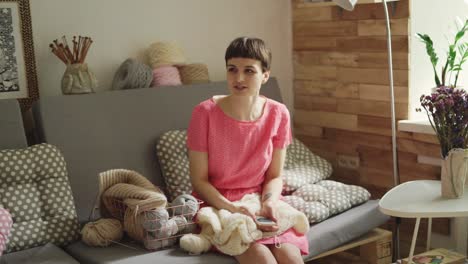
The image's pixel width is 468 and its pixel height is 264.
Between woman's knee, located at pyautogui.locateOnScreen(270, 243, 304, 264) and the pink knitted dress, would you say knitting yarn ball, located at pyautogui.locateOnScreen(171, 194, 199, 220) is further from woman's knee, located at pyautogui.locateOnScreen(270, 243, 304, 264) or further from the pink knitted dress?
woman's knee, located at pyautogui.locateOnScreen(270, 243, 304, 264)

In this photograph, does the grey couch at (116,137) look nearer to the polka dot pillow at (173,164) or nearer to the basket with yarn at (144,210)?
the polka dot pillow at (173,164)

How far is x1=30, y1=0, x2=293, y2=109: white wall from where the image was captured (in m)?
2.71

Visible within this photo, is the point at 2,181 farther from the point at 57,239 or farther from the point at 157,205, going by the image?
the point at 157,205

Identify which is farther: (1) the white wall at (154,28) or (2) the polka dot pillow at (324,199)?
(1) the white wall at (154,28)

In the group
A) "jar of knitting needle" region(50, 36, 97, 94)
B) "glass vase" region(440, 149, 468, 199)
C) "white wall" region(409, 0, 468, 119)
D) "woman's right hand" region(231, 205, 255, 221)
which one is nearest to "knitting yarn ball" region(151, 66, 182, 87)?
"jar of knitting needle" region(50, 36, 97, 94)

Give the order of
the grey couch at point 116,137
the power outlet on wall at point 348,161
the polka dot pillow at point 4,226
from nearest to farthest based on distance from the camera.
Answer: the polka dot pillow at point 4,226, the grey couch at point 116,137, the power outlet on wall at point 348,161

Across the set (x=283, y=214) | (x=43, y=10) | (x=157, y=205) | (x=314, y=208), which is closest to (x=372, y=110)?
(x=314, y=208)

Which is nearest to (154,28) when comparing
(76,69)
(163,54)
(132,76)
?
(163,54)

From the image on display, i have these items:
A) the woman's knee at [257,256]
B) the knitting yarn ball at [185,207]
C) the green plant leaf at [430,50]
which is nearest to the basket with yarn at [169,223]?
the knitting yarn ball at [185,207]

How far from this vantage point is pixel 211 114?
92.9 inches

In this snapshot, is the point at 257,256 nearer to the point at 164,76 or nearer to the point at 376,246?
A: the point at 376,246

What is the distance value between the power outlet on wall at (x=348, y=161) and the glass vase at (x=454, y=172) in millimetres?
963

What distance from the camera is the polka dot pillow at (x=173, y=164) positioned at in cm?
265

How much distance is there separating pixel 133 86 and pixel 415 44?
131 cm
